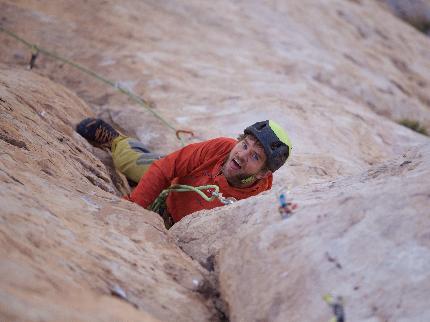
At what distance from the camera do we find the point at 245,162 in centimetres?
326

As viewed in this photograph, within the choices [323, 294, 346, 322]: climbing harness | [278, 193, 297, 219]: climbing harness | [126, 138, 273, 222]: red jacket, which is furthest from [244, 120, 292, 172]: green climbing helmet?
[323, 294, 346, 322]: climbing harness

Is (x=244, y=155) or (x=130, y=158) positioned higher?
(x=244, y=155)

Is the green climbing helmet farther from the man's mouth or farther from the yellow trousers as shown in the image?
the yellow trousers

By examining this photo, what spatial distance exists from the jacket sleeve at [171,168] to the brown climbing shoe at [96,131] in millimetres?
844

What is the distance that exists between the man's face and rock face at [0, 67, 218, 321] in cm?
89

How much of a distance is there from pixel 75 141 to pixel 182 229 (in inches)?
57.9

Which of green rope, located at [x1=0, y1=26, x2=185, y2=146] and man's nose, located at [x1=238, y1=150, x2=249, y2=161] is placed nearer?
man's nose, located at [x1=238, y1=150, x2=249, y2=161]

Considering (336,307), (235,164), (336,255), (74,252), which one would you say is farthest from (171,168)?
(336,307)

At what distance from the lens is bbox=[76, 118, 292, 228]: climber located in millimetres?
3227

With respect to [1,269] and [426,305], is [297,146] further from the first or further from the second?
[1,269]

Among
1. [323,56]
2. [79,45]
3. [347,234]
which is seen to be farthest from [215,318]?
[323,56]

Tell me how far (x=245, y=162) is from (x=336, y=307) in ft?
5.39

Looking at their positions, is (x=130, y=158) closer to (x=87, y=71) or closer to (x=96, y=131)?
(x=96, y=131)

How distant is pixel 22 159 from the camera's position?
2.42m
